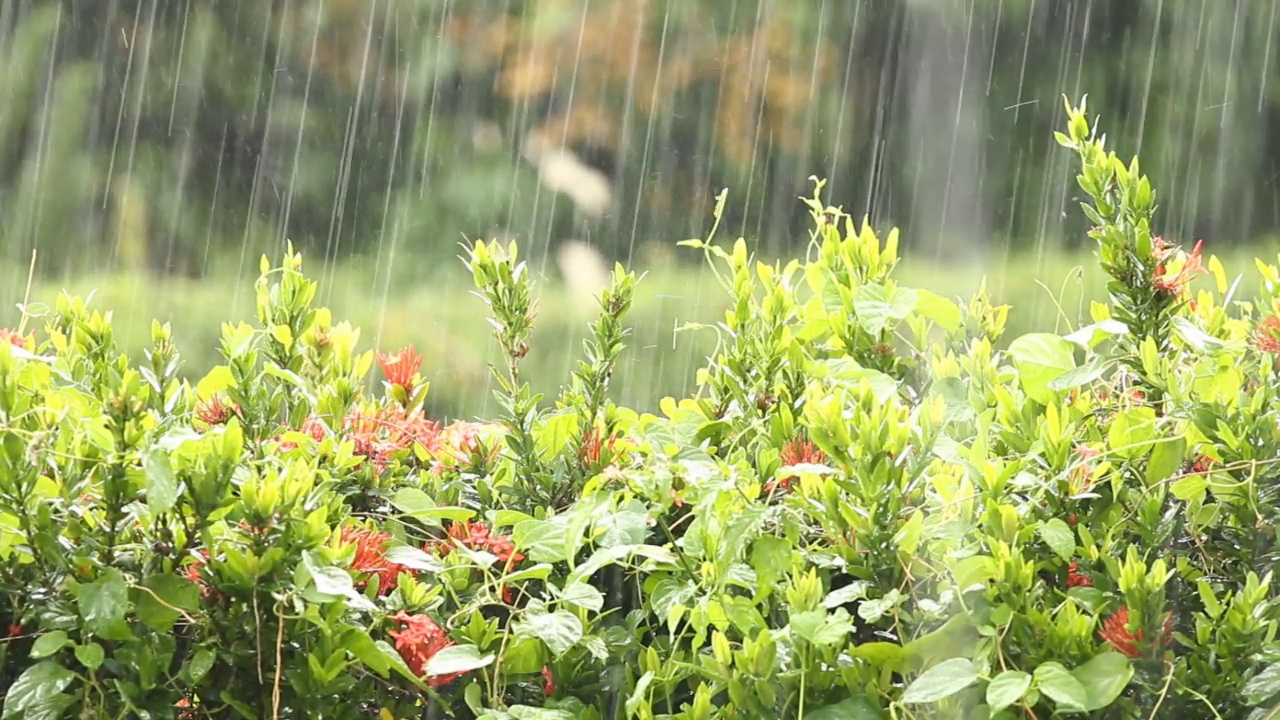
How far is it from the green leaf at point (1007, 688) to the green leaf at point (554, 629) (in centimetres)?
35

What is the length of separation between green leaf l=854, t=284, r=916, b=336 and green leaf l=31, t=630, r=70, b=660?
30.8 inches

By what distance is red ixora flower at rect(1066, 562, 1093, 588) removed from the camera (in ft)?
3.58

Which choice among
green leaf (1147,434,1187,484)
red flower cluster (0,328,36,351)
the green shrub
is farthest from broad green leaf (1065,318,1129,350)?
red flower cluster (0,328,36,351)

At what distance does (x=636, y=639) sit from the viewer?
3.89 ft

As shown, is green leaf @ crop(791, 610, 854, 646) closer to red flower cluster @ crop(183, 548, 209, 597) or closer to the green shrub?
the green shrub

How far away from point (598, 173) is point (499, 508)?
5372 millimetres

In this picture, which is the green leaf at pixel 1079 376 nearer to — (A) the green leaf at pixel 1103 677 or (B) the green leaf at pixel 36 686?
(A) the green leaf at pixel 1103 677

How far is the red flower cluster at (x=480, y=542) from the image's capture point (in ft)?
4.00

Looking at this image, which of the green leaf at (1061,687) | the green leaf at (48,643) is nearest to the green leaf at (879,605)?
the green leaf at (1061,687)

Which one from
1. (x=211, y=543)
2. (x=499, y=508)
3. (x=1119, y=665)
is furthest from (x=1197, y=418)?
(x=211, y=543)

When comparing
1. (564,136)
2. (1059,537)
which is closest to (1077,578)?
(1059,537)

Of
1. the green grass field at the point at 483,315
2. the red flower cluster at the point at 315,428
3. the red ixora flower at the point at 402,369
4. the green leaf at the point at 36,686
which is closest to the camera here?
the green leaf at the point at 36,686

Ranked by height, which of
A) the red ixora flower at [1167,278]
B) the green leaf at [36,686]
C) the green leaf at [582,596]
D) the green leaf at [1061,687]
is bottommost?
the green leaf at [36,686]

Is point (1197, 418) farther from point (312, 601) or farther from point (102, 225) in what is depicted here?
point (102, 225)
